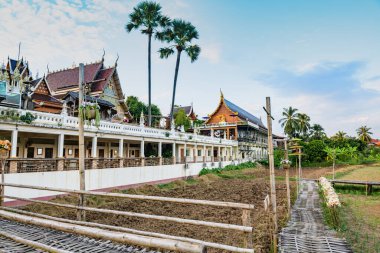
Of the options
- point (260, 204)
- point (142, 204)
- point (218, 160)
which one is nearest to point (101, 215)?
point (142, 204)

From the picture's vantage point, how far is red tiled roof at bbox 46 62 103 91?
25672 mm

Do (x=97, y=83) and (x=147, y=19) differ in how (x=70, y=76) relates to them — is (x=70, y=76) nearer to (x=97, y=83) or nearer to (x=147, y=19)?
(x=97, y=83)

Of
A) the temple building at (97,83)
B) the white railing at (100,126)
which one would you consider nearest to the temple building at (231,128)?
the white railing at (100,126)

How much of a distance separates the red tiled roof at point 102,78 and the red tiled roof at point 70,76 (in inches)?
20.5

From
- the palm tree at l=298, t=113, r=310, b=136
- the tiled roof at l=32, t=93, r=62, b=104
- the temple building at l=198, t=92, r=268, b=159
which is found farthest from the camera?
the palm tree at l=298, t=113, r=310, b=136

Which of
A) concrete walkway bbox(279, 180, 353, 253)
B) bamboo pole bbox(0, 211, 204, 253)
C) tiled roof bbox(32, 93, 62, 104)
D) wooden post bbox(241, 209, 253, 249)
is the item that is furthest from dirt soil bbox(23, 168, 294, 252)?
tiled roof bbox(32, 93, 62, 104)

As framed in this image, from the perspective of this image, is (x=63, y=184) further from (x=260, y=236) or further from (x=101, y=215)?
(x=260, y=236)

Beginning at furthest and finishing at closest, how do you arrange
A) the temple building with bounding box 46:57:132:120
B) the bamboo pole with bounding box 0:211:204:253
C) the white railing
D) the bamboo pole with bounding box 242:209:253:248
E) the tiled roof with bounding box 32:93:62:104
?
the temple building with bounding box 46:57:132:120
the tiled roof with bounding box 32:93:62:104
the white railing
the bamboo pole with bounding box 242:209:253:248
the bamboo pole with bounding box 0:211:204:253

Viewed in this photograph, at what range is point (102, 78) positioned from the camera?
25453 millimetres

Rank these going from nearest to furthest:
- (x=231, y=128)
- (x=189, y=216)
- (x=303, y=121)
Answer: (x=189, y=216) → (x=231, y=128) → (x=303, y=121)

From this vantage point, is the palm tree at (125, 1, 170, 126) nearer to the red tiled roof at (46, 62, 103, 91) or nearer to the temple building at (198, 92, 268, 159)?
the red tiled roof at (46, 62, 103, 91)

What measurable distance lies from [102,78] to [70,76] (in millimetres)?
3770

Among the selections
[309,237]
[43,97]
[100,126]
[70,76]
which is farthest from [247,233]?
[70,76]

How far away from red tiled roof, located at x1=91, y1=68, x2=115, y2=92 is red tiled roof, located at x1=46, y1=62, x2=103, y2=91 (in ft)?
1.71
